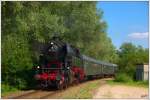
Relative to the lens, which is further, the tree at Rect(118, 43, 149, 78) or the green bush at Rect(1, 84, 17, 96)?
the tree at Rect(118, 43, 149, 78)

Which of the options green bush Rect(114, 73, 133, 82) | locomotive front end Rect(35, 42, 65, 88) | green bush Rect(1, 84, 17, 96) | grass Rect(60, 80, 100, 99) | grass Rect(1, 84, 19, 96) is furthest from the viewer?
green bush Rect(114, 73, 133, 82)

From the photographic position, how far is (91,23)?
83.6ft

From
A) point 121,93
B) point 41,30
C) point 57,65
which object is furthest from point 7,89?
point 121,93

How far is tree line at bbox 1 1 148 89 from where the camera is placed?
1939 cm

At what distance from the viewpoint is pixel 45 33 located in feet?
73.5

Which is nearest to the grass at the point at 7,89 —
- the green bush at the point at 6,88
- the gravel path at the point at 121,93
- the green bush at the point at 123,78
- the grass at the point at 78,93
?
the green bush at the point at 6,88

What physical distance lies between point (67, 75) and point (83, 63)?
421 centimetres

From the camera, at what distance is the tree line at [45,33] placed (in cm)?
1939

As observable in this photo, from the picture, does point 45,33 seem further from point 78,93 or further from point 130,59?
point 130,59

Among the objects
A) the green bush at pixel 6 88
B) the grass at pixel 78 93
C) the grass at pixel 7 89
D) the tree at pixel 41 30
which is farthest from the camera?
the tree at pixel 41 30

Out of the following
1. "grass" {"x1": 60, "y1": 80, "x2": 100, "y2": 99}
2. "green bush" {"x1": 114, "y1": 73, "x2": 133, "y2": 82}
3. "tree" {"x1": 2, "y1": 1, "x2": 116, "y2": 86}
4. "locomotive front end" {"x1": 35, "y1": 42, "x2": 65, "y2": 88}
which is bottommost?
→ "green bush" {"x1": 114, "y1": 73, "x2": 133, "y2": 82}

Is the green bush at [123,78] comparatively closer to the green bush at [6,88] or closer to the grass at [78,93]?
the grass at [78,93]

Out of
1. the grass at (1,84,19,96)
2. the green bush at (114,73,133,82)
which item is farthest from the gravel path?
the green bush at (114,73,133,82)

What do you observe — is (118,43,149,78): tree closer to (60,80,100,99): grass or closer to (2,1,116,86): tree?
(2,1,116,86): tree
